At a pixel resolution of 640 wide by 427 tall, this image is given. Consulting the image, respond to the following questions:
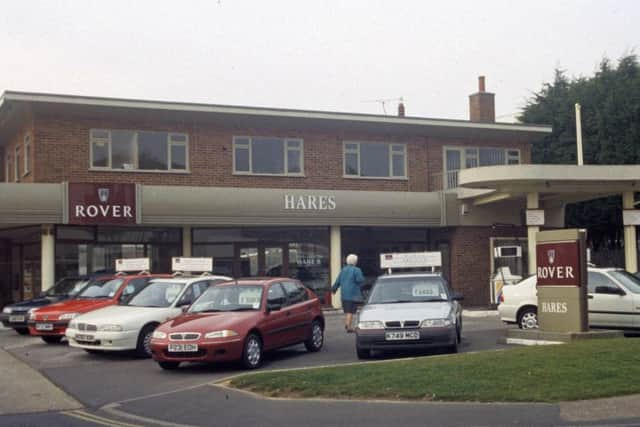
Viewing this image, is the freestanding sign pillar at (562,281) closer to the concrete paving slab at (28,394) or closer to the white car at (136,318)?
the white car at (136,318)

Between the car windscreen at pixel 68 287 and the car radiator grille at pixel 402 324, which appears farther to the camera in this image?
the car windscreen at pixel 68 287

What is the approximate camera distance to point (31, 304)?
21.7 metres

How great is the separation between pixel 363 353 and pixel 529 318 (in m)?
5.52

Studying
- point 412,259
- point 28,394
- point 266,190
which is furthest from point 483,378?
point 266,190

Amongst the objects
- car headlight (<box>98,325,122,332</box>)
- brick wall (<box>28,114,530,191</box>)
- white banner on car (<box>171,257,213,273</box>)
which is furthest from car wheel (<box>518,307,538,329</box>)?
brick wall (<box>28,114,530,191</box>)

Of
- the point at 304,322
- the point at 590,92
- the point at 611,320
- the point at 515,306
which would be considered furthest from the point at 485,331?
the point at 590,92

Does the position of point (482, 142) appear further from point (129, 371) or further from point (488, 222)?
point (129, 371)

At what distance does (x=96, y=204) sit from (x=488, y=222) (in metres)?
13.5

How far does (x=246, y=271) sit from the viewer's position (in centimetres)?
2917

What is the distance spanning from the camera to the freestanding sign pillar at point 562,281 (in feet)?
47.8

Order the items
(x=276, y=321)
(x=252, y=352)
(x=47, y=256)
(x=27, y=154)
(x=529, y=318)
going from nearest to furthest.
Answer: (x=252, y=352) < (x=276, y=321) < (x=529, y=318) < (x=47, y=256) < (x=27, y=154)

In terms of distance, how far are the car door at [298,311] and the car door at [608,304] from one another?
5519 mm

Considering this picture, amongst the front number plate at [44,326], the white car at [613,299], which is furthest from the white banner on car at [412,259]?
the front number plate at [44,326]

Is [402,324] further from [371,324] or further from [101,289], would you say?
Answer: [101,289]
